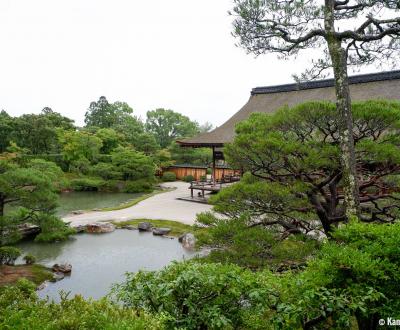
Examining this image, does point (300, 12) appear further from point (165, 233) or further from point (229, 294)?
point (165, 233)

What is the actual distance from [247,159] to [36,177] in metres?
5.10

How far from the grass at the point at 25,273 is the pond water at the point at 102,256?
349mm

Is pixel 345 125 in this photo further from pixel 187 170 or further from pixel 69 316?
pixel 187 170

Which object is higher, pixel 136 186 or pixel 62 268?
pixel 136 186

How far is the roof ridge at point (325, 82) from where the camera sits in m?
12.1

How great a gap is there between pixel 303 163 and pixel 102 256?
616 cm

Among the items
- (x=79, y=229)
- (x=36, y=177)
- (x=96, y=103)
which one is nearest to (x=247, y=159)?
(x=36, y=177)

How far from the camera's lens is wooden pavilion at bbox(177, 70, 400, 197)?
12000mm

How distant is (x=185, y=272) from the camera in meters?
2.82

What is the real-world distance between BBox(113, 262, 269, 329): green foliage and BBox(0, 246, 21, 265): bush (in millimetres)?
6148

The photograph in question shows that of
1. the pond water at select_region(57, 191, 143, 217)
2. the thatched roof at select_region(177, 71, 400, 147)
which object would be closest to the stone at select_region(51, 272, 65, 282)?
the pond water at select_region(57, 191, 143, 217)

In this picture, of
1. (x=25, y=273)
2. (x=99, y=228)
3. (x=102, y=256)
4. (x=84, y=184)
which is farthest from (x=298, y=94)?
(x=84, y=184)

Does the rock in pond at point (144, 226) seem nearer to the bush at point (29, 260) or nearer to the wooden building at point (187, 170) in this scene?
the bush at point (29, 260)

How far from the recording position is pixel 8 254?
7934mm
